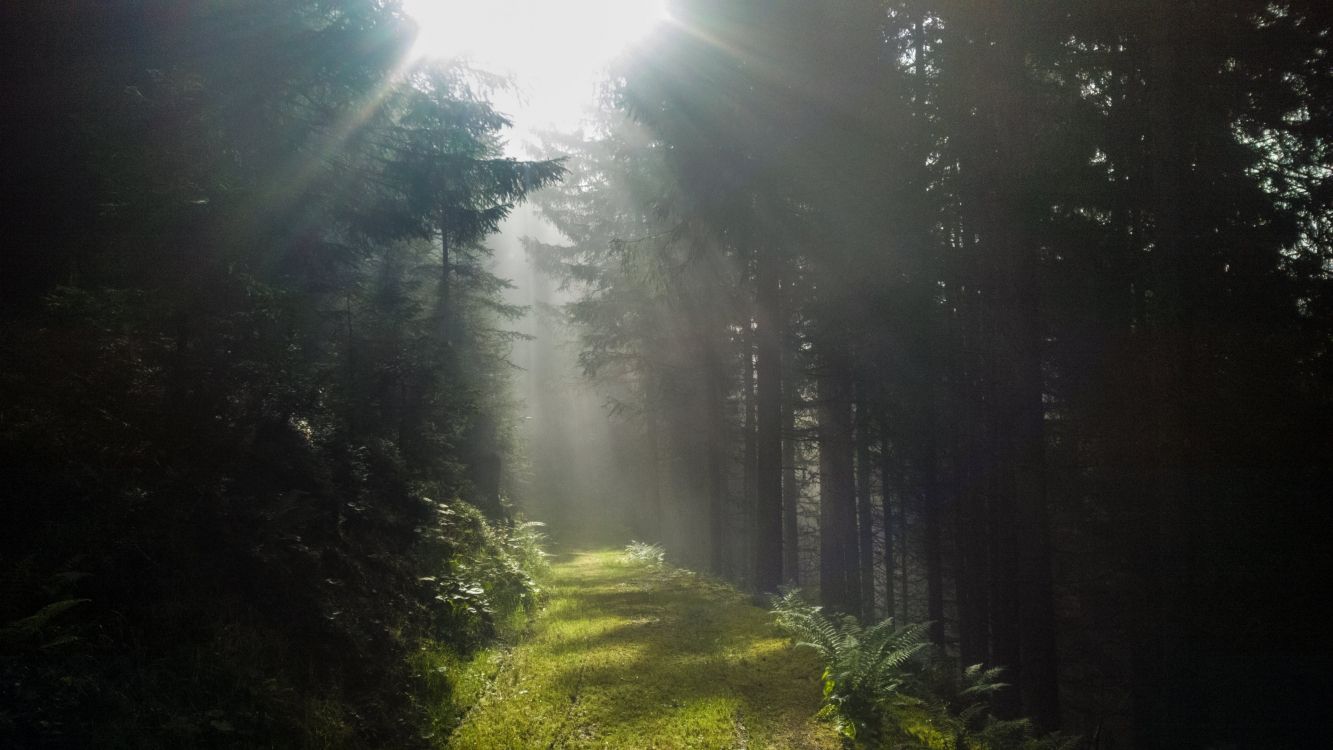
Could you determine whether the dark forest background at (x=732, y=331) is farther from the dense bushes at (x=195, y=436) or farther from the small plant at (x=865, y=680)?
the small plant at (x=865, y=680)

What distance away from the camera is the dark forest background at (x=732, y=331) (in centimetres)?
520

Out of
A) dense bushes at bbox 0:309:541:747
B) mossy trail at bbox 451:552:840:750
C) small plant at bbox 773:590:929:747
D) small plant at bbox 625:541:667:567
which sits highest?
dense bushes at bbox 0:309:541:747

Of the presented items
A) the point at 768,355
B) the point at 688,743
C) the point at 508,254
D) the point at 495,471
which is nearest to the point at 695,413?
the point at 495,471

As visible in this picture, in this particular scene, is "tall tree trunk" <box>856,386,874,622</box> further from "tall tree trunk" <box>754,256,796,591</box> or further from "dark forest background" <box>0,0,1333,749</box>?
"tall tree trunk" <box>754,256,796,591</box>

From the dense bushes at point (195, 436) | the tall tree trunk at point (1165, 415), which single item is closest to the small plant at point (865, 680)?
the dense bushes at point (195, 436)

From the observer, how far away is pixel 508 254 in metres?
60.4

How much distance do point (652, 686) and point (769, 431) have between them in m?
8.91

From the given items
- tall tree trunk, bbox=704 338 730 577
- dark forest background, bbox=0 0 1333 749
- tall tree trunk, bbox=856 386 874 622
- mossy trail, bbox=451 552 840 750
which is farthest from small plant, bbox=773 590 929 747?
tall tree trunk, bbox=704 338 730 577

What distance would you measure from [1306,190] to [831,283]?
780 cm

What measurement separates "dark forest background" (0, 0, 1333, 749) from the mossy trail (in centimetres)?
69

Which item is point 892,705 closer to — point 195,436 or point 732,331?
point 195,436

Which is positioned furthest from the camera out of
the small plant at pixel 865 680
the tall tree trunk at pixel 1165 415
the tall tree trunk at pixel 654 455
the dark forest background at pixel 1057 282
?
the tall tree trunk at pixel 654 455

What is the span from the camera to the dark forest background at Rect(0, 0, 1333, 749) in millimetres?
5195

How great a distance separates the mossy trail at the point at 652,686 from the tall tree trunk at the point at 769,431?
4761 millimetres
